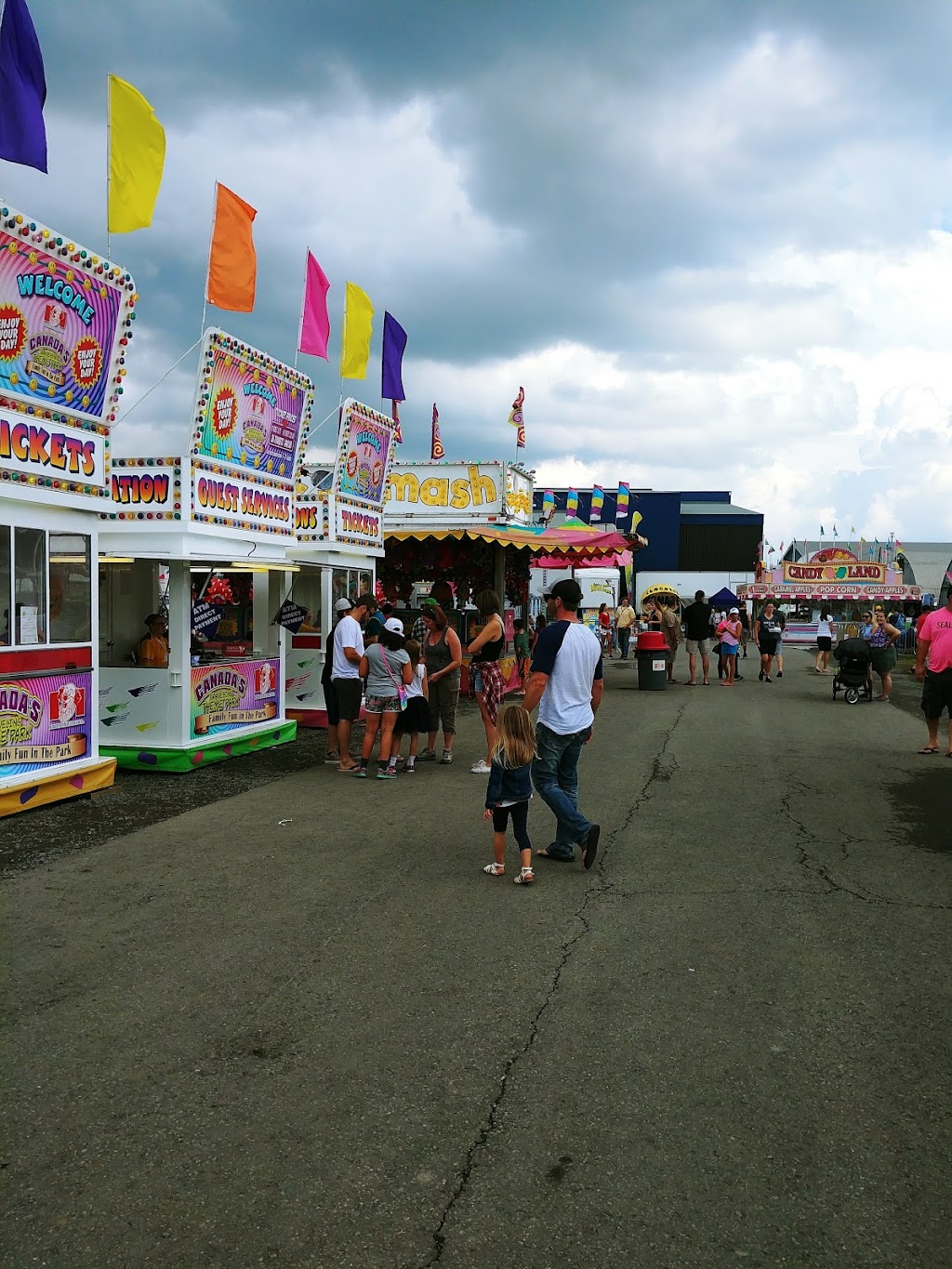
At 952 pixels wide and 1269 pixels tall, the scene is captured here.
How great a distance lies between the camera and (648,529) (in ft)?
212

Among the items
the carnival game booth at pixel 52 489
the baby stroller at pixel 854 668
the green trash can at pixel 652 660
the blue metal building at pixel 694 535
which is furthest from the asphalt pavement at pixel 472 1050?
the blue metal building at pixel 694 535

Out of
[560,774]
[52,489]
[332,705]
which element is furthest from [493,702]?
[52,489]

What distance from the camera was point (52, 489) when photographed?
8.49 m

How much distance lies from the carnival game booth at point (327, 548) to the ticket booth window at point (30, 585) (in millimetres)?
5381

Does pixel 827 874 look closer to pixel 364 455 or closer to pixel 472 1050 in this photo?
pixel 472 1050

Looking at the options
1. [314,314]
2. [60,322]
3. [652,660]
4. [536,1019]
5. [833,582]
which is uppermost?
[314,314]

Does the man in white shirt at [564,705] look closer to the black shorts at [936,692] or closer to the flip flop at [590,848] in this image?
the flip flop at [590,848]

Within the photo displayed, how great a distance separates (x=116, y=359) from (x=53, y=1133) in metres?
7.49

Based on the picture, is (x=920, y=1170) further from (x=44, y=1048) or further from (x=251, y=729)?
(x=251, y=729)

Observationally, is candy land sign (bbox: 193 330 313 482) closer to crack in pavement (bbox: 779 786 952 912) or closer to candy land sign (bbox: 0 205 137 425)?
candy land sign (bbox: 0 205 137 425)

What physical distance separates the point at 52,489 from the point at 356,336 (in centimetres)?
708

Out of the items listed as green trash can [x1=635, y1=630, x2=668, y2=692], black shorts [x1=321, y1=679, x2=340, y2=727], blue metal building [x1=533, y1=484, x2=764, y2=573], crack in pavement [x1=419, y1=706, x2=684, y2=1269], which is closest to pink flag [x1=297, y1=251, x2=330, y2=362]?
black shorts [x1=321, y1=679, x2=340, y2=727]

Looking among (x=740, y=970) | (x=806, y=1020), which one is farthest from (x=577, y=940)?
(x=806, y=1020)

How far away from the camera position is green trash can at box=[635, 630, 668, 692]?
→ 65.0 ft
